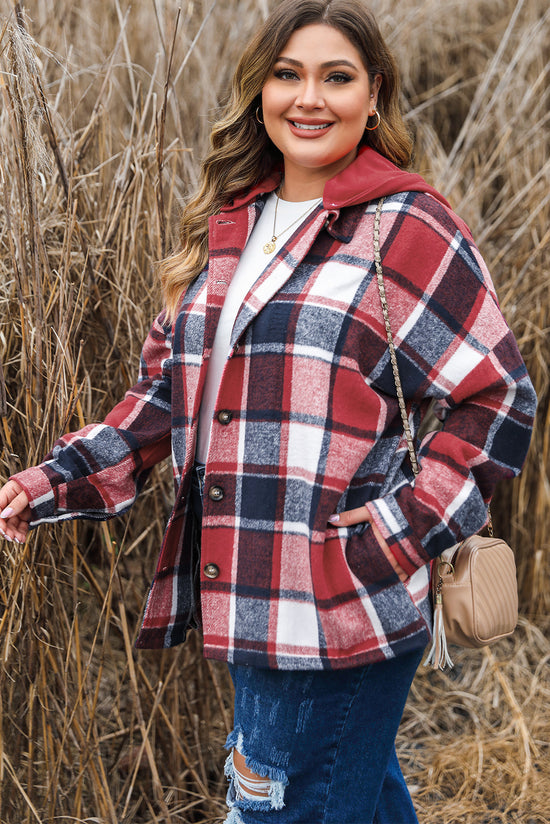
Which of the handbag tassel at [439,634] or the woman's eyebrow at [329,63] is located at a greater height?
the woman's eyebrow at [329,63]

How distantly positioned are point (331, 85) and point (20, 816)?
61.6 inches

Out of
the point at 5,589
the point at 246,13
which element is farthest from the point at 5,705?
the point at 246,13

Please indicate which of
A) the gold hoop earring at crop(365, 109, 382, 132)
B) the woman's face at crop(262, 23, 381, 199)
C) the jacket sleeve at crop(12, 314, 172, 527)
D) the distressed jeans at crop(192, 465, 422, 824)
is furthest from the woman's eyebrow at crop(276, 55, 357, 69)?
the distressed jeans at crop(192, 465, 422, 824)

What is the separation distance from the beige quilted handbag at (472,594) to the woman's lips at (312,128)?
46 centimetres

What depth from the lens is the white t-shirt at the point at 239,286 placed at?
1.33 m

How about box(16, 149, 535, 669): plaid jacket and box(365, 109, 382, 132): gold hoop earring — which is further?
box(365, 109, 382, 132): gold hoop earring

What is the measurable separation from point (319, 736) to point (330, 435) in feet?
1.53

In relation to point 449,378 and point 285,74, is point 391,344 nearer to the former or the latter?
point 449,378

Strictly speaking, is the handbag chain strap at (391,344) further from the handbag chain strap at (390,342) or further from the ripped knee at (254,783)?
the ripped knee at (254,783)

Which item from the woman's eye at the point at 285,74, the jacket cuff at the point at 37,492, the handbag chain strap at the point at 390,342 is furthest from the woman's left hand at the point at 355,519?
the woman's eye at the point at 285,74

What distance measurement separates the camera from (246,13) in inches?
121

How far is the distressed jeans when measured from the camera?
1250mm

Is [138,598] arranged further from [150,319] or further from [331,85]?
[331,85]

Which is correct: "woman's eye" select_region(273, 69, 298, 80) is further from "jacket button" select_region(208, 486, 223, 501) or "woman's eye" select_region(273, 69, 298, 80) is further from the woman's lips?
"jacket button" select_region(208, 486, 223, 501)
